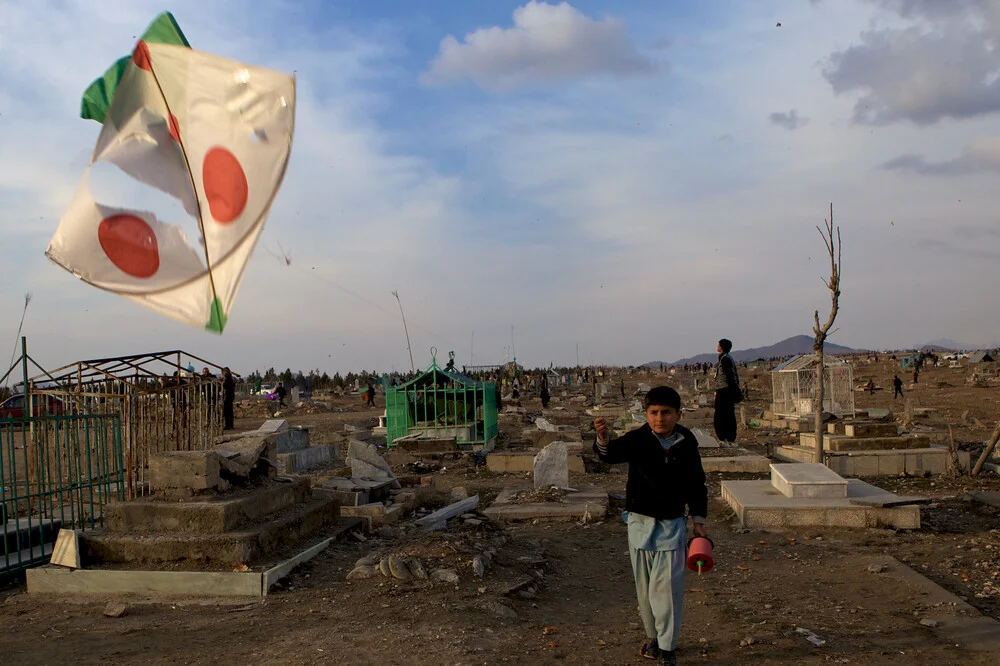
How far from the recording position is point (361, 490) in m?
9.81

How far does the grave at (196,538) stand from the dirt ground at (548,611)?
212mm

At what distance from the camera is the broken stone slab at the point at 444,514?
8.90m

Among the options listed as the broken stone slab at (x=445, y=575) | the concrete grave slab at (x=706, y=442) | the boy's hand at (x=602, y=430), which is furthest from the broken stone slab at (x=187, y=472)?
the concrete grave slab at (x=706, y=442)

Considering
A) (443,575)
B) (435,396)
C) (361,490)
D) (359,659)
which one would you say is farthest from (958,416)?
(359,659)

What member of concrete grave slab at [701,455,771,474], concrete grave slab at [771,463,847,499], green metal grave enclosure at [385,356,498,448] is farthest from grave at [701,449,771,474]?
green metal grave enclosure at [385,356,498,448]

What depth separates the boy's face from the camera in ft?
14.7

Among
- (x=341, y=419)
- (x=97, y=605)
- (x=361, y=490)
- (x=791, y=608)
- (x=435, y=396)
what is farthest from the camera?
(x=341, y=419)

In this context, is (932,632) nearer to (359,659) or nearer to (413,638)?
(413,638)

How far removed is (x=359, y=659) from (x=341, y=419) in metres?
27.1

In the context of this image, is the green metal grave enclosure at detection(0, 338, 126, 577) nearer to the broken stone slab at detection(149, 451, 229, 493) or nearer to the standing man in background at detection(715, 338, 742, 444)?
the broken stone slab at detection(149, 451, 229, 493)

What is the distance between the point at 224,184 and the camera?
3764mm

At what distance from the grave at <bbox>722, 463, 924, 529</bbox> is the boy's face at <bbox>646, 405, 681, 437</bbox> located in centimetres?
446

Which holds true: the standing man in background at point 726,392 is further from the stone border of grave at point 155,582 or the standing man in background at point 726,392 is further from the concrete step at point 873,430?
the stone border of grave at point 155,582

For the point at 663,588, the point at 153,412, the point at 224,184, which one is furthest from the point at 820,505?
the point at 153,412
